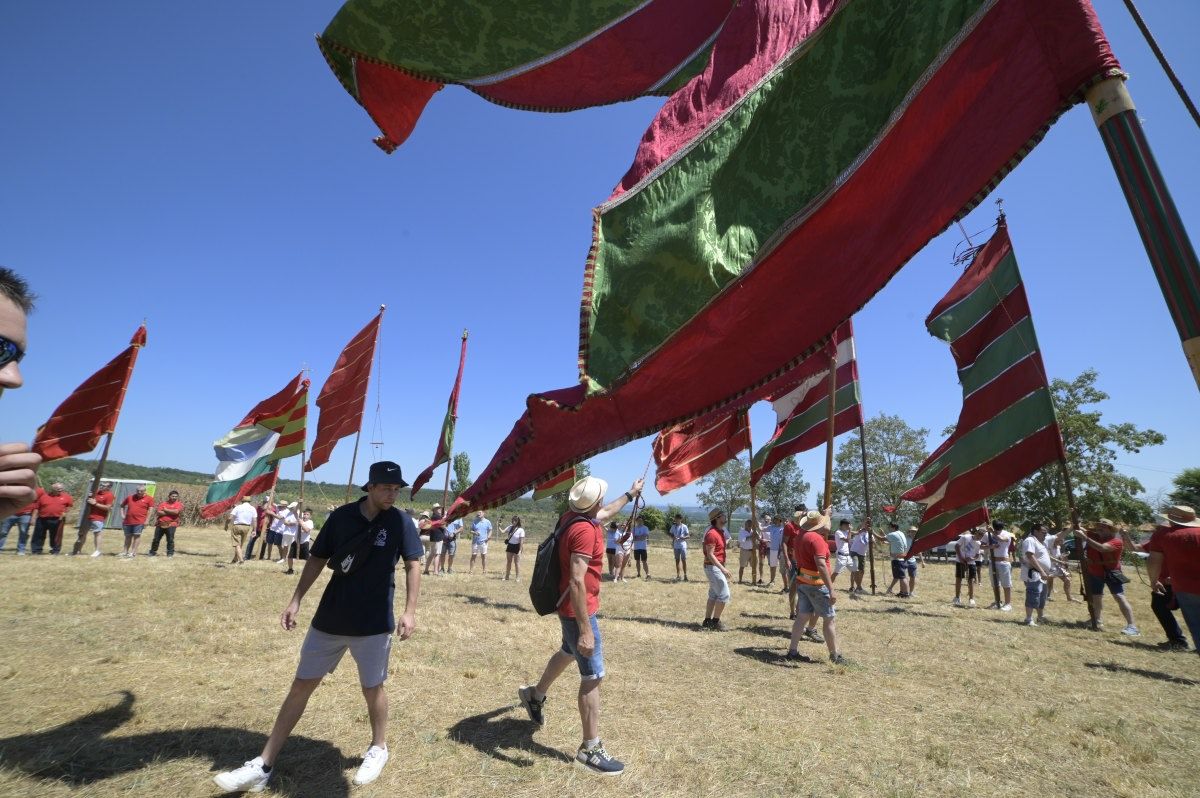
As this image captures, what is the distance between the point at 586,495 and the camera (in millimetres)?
4520

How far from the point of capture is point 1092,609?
11164 mm

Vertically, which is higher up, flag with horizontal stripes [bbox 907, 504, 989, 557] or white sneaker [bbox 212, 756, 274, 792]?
flag with horizontal stripes [bbox 907, 504, 989, 557]

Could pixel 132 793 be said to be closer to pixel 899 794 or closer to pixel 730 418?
pixel 899 794

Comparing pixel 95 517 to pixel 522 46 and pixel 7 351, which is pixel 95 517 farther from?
pixel 7 351

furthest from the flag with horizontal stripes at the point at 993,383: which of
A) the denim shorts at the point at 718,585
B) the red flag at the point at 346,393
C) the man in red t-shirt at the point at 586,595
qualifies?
the red flag at the point at 346,393

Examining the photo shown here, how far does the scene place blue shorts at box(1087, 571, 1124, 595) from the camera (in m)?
10.7

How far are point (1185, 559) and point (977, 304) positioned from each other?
4599mm

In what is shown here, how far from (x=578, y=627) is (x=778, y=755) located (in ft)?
6.60

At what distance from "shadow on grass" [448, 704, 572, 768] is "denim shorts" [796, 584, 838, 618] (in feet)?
14.2

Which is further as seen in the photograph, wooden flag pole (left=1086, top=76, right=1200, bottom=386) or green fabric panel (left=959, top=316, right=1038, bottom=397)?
green fabric panel (left=959, top=316, right=1038, bottom=397)

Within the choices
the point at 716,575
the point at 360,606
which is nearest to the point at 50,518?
the point at 360,606

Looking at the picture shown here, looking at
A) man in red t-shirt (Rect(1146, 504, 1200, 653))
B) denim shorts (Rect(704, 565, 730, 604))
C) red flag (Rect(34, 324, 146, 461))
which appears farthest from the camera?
red flag (Rect(34, 324, 146, 461))

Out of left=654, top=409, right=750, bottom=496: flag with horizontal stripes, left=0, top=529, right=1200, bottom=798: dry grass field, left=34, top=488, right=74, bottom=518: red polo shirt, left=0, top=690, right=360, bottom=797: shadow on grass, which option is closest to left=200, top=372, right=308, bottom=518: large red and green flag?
left=34, top=488, right=74, bottom=518: red polo shirt

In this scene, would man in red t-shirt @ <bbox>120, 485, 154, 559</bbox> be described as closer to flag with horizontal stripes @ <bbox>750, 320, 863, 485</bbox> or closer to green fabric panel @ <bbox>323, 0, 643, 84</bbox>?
flag with horizontal stripes @ <bbox>750, 320, 863, 485</bbox>
